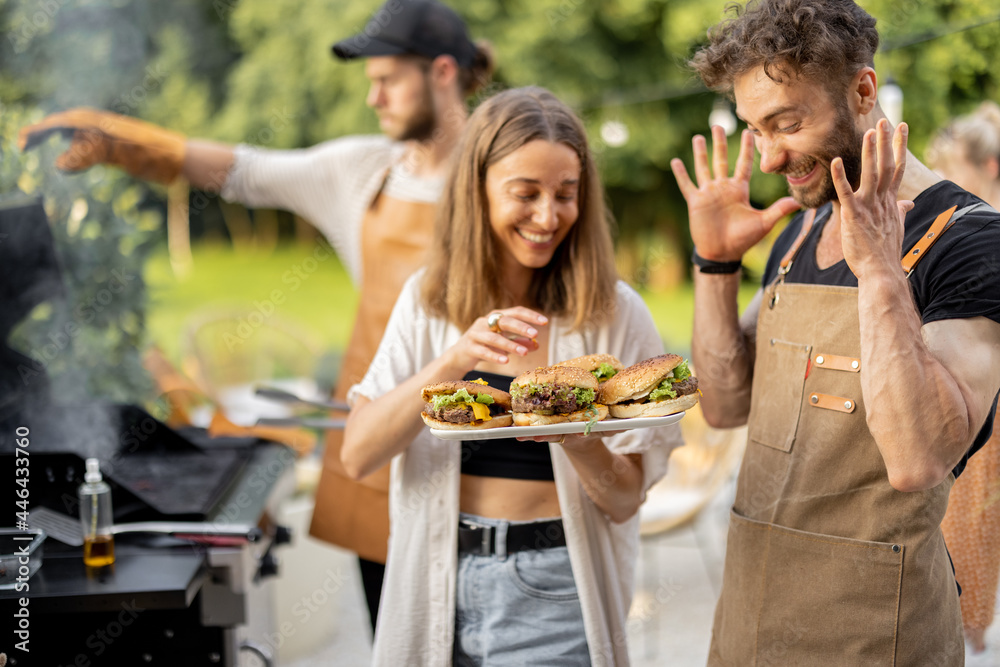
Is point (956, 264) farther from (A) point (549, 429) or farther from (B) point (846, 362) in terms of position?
(A) point (549, 429)

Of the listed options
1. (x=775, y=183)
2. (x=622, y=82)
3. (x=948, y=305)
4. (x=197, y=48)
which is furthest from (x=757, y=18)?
(x=197, y=48)

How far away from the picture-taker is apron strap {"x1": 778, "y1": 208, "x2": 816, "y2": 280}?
5.96ft

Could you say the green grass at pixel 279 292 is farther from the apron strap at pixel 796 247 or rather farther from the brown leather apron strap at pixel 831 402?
the brown leather apron strap at pixel 831 402

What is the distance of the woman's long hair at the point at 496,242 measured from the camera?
1899 millimetres

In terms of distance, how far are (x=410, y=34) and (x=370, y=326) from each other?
1.00 metres

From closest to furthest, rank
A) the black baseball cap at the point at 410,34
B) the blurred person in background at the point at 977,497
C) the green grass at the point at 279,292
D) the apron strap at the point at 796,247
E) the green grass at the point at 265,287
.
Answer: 1. the apron strap at the point at 796,247
2. the black baseball cap at the point at 410,34
3. the blurred person in background at the point at 977,497
4. the green grass at the point at 279,292
5. the green grass at the point at 265,287

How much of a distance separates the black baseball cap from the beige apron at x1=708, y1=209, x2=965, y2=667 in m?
1.67

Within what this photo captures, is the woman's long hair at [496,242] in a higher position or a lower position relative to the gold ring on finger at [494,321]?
higher

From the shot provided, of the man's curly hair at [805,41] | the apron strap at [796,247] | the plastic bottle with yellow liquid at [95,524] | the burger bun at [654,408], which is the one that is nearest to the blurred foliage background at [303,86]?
the man's curly hair at [805,41]

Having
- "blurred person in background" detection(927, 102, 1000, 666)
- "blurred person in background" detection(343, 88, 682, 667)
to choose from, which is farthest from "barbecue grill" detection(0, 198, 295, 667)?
"blurred person in background" detection(927, 102, 1000, 666)

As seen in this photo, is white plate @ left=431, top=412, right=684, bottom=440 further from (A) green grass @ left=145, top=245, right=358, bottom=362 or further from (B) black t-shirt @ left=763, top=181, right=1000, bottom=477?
(A) green grass @ left=145, top=245, right=358, bottom=362

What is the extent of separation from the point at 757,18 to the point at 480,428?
0.94 m

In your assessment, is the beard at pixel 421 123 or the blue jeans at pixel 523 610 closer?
the blue jeans at pixel 523 610

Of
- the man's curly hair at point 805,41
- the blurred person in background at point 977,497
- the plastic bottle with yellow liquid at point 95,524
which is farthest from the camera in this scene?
the blurred person in background at point 977,497
